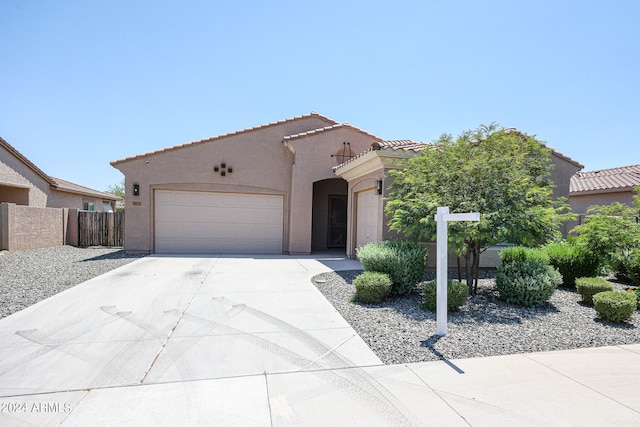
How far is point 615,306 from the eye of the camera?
5.06m

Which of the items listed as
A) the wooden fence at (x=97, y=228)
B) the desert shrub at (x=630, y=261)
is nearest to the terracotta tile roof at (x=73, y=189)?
the wooden fence at (x=97, y=228)

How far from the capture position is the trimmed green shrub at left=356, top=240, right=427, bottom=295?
6.38 meters

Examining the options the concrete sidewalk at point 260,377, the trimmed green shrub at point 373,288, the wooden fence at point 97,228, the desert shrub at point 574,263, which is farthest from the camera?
the wooden fence at point 97,228

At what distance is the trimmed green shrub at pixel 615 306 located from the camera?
5.05 m

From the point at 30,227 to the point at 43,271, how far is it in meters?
5.89

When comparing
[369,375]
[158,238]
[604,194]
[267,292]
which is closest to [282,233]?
[158,238]

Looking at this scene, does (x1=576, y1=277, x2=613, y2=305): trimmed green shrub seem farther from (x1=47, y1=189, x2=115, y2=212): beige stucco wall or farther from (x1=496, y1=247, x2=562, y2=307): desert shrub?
(x1=47, y1=189, x2=115, y2=212): beige stucco wall

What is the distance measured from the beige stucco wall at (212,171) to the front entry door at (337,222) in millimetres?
2711

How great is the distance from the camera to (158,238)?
1282 centimetres

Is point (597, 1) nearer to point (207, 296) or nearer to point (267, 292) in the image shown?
point (267, 292)

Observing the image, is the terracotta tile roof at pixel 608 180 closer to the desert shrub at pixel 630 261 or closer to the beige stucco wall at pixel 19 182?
the desert shrub at pixel 630 261

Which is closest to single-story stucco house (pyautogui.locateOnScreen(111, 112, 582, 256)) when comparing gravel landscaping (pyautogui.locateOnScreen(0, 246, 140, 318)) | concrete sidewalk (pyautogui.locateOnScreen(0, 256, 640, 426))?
gravel landscaping (pyautogui.locateOnScreen(0, 246, 140, 318))

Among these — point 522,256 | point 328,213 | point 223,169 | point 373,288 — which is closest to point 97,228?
point 223,169

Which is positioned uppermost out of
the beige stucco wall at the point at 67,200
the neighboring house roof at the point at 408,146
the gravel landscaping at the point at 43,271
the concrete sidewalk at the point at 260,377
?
the neighboring house roof at the point at 408,146
